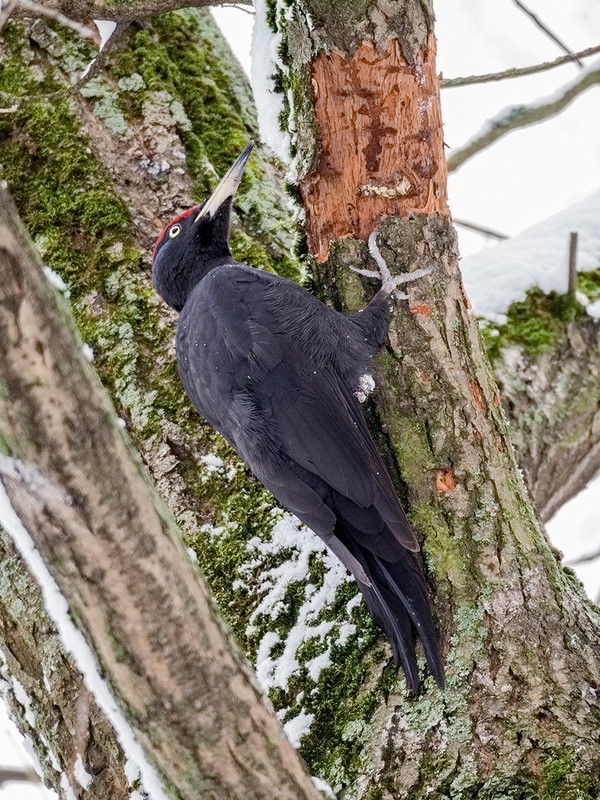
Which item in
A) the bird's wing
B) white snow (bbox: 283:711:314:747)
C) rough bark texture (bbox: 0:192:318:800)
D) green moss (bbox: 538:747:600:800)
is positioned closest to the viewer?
rough bark texture (bbox: 0:192:318:800)

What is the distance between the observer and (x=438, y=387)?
2186 millimetres

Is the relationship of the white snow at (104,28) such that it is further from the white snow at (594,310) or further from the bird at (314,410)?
the white snow at (594,310)

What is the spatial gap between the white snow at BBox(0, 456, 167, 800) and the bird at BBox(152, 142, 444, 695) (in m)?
0.86

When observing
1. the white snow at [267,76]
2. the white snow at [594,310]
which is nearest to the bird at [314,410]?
the white snow at [267,76]

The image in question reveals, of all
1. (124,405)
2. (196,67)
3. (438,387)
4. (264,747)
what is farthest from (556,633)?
(196,67)

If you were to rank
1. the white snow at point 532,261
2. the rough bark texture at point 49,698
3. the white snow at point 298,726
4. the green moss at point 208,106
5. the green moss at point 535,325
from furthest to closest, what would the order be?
1. the white snow at point 532,261
2. the green moss at point 535,325
3. the green moss at point 208,106
4. the white snow at point 298,726
5. the rough bark texture at point 49,698

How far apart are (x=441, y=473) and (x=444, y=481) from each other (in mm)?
22

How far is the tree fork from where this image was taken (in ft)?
6.68

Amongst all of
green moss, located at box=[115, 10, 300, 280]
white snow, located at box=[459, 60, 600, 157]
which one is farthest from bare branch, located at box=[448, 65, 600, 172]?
green moss, located at box=[115, 10, 300, 280]

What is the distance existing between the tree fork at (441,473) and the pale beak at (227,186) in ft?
1.48

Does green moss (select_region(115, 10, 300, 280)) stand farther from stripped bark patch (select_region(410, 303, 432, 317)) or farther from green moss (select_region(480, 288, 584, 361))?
green moss (select_region(480, 288, 584, 361))

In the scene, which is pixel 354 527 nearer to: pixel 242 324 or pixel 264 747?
pixel 242 324

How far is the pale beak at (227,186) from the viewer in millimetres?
2672

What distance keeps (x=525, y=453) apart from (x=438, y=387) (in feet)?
3.80
